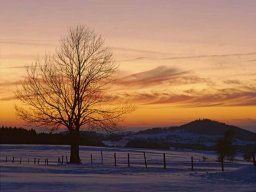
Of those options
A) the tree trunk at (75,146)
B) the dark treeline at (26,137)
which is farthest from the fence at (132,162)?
the dark treeline at (26,137)

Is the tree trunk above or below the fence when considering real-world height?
above

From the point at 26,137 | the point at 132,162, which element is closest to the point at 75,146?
the point at 132,162

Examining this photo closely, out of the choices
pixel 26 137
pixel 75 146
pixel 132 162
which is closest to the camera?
pixel 75 146

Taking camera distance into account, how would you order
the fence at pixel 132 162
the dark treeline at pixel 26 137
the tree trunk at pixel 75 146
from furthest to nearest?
the dark treeline at pixel 26 137 < the fence at pixel 132 162 < the tree trunk at pixel 75 146

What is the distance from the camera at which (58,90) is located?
47969 mm

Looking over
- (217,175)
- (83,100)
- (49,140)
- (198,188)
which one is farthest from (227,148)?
(49,140)

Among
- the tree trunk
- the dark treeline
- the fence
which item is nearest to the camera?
the tree trunk

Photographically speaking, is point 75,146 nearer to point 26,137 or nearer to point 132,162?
point 132,162

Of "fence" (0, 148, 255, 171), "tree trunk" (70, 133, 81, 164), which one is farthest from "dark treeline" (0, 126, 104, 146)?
"tree trunk" (70, 133, 81, 164)

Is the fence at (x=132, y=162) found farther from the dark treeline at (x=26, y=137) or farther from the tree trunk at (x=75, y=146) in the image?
the dark treeline at (x=26, y=137)

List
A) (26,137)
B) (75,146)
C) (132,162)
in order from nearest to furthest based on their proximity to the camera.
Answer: (75,146)
(132,162)
(26,137)

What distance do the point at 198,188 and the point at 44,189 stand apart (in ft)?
22.5

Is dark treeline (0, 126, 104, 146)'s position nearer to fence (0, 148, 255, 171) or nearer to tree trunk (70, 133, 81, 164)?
fence (0, 148, 255, 171)

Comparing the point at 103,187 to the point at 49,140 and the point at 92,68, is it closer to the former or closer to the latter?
the point at 92,68
